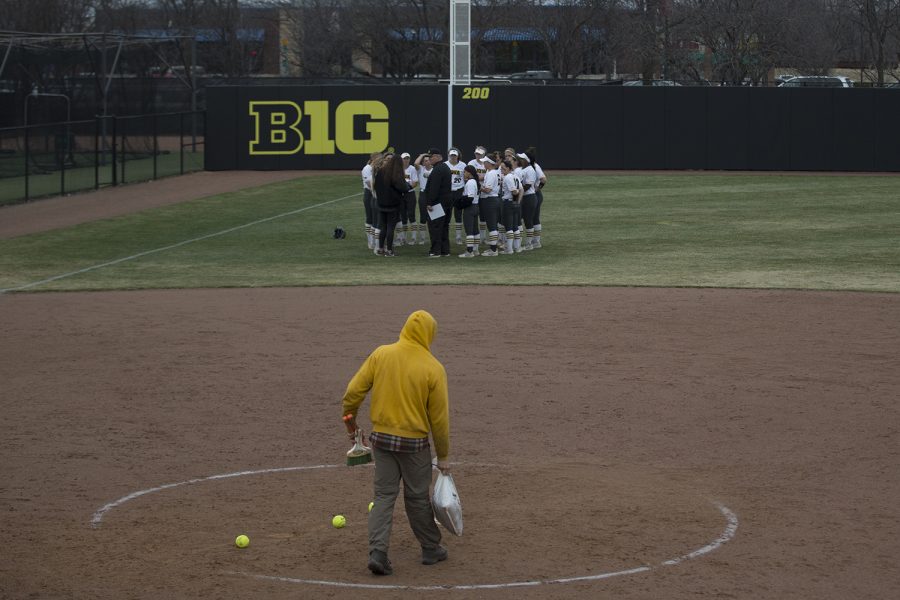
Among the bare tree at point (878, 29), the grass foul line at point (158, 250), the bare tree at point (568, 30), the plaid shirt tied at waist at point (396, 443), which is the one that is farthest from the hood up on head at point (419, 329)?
the bare tree at point (568, 30)

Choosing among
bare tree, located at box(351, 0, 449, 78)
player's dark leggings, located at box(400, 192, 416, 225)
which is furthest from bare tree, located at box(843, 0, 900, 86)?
player's dark leggings, located at box(400, 192, 416, 225)

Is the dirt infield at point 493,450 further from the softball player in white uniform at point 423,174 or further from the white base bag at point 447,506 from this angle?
the softball player in white uniform at point 423,174

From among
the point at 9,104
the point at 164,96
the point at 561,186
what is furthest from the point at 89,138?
the point at 561,186

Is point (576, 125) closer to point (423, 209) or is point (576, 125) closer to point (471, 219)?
point (423, 209)

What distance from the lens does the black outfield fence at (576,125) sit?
1721 inches

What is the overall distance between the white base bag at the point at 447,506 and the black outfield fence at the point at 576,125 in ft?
119

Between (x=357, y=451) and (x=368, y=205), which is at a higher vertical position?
(x=368, y=205)

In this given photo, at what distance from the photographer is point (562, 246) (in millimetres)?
26328

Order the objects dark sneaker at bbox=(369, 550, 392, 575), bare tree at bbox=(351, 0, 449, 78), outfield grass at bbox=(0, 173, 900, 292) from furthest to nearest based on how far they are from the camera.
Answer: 1. bare tree at bbox=(351, 0, 449, 78)
2. outfield grass at bbox=(0, 173, 900, 292)
3. dark sneaker at bbox=(369, 550, 392, 575)

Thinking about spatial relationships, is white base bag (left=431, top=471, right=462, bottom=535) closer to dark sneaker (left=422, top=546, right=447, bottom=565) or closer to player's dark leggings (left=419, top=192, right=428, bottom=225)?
dark sneaker (left=422, top=546, right=447, bottom=565)

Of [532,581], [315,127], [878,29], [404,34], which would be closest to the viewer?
[532,581]

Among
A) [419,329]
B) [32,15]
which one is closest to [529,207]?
[419,329]

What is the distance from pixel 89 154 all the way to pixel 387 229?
62.3ft

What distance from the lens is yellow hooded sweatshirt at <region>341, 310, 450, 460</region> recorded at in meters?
8.37
